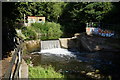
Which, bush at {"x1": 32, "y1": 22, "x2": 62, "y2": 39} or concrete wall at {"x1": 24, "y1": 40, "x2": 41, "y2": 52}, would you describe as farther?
bush at {"x1": 32, "y1": 22, "x2": 62, "y2": 39}

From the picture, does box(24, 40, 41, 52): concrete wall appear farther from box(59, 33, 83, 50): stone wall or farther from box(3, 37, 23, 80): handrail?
box(3, 37, 23, 80): handrail

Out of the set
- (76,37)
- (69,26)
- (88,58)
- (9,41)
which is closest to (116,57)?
(88,58)

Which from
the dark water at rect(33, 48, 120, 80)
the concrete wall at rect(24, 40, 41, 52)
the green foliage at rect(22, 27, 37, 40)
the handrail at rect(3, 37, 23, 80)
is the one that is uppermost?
the handrail at rect(3, 37, 23, 80)

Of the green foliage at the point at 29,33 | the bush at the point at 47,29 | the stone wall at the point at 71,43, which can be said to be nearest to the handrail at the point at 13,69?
the stone wall at the point at 71,43

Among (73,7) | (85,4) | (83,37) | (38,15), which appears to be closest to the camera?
(83,37)

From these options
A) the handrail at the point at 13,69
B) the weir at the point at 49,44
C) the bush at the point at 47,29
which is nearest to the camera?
the handrail at the point at 13,69

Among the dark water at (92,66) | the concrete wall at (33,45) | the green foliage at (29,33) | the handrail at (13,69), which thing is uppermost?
the handrail at (13,69)

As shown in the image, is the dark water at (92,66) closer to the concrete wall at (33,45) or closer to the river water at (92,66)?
the river water at (92,66)

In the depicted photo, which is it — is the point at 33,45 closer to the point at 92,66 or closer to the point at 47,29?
the point at 92,66

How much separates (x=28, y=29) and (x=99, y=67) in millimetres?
17372

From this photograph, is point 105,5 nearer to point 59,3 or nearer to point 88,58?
point 88,58

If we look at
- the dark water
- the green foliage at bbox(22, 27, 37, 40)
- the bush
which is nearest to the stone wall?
the dark water

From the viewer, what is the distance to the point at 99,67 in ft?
42.7

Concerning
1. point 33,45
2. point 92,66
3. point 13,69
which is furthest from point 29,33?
point 13,69
